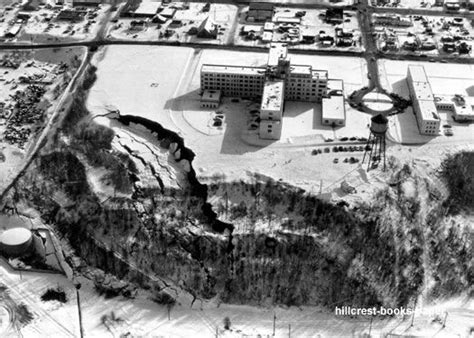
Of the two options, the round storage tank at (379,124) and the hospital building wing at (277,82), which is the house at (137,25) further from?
the round storage tank at (379,124)

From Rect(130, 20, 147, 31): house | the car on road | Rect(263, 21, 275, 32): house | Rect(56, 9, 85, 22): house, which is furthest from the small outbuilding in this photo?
Rect(56, 9, 85, 22): house

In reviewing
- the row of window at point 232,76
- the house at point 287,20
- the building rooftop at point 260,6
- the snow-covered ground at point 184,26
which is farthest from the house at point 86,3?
the row of window at point 232,76

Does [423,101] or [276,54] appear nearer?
[423,101]

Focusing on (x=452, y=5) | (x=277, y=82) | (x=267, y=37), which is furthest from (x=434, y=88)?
(x=452, y=5)

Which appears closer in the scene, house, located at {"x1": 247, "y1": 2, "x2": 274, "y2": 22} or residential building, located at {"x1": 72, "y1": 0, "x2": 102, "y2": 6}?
house, located at {"x1": 247, "y1": 2, "x2": 274, "y2": 22}

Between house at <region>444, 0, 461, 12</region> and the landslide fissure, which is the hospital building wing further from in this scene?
house at <region>444, 0, 461, 12</region>

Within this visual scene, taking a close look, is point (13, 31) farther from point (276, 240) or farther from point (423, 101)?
point (423, 101)
